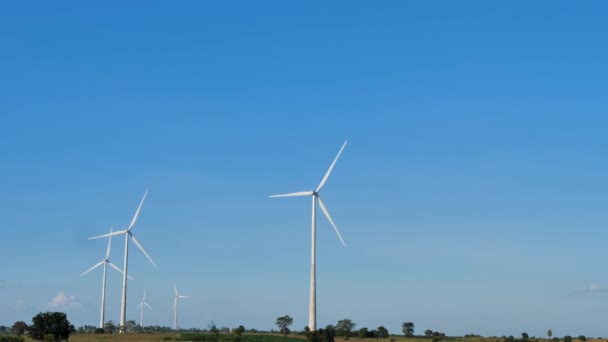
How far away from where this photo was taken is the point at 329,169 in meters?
182

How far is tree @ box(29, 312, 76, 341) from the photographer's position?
174m

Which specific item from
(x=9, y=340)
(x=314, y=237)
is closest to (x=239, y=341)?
(x=314, y=237)

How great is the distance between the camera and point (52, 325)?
174 meters

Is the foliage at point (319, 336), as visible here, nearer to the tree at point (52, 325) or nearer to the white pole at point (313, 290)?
the white pole at point (313, 290)

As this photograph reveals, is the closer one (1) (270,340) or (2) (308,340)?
(2) (308,340)

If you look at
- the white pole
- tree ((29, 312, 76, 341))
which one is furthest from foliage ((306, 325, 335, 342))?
tree ((29, 312, 76, 341))

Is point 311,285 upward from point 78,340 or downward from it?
upward

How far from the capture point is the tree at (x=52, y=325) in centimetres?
17425

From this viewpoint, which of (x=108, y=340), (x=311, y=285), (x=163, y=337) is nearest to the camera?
(x=311, y=285)

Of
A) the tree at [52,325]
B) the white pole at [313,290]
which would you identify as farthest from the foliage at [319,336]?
the tree at [52,325]

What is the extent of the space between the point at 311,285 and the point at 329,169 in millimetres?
26652

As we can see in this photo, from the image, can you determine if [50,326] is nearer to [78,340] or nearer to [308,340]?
[78,340]

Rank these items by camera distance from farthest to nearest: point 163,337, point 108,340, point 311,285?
point 163,337 → point 108,340 → point 311,285

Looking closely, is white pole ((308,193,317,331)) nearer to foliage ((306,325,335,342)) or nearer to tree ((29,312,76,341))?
foliage ((306,325,335,342))
